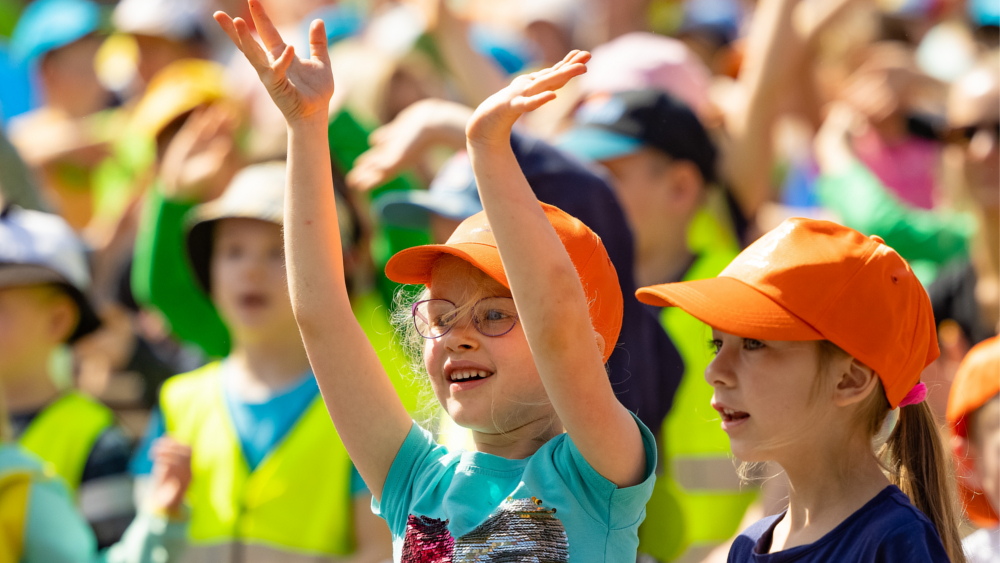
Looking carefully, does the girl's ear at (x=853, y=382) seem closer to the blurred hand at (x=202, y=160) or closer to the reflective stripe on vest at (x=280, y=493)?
the reflective stripe on vest at (x=280, y=493)

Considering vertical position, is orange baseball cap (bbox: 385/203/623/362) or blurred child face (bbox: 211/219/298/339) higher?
orange baseball cap (bbox: 385/203/623/362)

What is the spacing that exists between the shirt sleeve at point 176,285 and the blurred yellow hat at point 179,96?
522mm

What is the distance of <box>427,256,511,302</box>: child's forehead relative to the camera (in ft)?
5.69

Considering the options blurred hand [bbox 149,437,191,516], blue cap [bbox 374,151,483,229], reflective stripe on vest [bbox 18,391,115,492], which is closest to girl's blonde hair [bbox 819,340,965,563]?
blue cap [bbox 374,151,483,229]

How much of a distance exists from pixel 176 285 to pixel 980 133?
2.71m

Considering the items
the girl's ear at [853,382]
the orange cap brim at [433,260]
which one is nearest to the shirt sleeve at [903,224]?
the girl's ear at [853,382]

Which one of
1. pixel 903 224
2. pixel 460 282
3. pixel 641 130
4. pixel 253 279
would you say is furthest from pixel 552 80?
pixel 903 224

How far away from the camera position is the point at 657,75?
143 inches

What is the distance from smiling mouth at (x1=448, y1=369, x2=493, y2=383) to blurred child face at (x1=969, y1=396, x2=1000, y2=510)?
136cm

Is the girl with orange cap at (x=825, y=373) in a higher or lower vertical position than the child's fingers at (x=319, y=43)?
lower

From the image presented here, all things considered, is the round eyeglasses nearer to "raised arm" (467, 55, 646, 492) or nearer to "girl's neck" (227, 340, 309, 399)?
"raised arm" (467, 55, 646, 492)

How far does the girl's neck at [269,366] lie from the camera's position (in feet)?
10.6

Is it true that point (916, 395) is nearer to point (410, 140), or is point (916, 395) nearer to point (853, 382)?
point (853, 382)

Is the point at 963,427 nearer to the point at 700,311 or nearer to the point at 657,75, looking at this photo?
the point at 700,311
